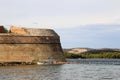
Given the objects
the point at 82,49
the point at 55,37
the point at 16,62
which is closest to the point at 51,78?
the point at 16,62

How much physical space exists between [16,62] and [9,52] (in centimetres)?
157

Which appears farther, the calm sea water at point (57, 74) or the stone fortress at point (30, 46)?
the stone fortress at point (30, 46)

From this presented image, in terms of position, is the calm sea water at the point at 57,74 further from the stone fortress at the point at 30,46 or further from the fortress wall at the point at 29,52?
the stone fortress at the point at 30,46

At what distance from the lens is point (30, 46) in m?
61.7

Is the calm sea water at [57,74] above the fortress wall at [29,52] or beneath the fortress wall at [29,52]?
beneath

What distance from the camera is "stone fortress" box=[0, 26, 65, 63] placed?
197 ft

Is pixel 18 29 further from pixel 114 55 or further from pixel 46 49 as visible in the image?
pixel 114 55

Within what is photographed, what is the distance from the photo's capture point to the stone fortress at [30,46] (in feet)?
197

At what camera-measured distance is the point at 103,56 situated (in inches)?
4673

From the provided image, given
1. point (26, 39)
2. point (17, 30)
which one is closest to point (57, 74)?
point (26, 39)

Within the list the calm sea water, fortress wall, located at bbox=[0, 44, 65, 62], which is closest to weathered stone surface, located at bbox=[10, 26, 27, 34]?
fortress wall, located at bbox=[0, 44, 65, 62]

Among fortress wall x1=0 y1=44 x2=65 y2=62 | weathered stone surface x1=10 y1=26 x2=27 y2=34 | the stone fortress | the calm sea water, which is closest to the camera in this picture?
the calm sea water

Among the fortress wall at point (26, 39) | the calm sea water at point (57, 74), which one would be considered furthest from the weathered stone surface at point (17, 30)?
the calm sea water at point (57, 74)

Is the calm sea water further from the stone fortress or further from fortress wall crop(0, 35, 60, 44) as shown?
fortress wall crop(0, 35, 60, 44)
